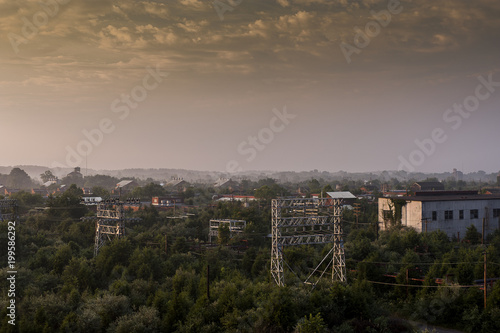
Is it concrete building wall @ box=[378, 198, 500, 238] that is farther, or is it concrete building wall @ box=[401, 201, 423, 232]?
concrete building wall @ box=[378, 198, 500, 238]

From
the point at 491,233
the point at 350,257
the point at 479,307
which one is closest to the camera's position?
the point at 479,307

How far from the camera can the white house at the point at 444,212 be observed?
168 feet

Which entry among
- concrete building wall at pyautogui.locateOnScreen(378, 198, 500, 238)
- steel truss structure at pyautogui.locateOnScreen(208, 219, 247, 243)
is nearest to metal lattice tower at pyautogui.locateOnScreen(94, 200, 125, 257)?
steel truss structure at pyautogui.locateOnScreen(208, 219, 247, 243)

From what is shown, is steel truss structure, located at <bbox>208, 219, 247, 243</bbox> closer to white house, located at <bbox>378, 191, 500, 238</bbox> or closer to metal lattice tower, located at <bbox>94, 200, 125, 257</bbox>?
metal lattice tower, located at <bbox>94, 200, 125, 257</bbox>

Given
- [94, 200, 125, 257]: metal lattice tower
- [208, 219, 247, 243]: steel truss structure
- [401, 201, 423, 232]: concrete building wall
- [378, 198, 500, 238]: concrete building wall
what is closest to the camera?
[94, 200, 125, 257]: metal lattice tower

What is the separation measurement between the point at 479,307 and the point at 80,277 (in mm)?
29358

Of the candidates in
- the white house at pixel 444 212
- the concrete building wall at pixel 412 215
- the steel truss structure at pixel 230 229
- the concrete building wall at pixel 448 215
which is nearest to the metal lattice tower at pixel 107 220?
the steel truss structure at pixel 230 229

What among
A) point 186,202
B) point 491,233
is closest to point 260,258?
point 491,233

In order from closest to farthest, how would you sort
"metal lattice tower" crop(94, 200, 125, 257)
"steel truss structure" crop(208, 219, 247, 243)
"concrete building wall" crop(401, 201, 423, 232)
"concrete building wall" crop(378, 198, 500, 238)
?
"metal lattice tower" crop(94, 200, 125, 257) < "concrete building wall" crop(401, 201, 423, 232) < "concrete building wall" crop(378, 198, 500, 238) < "steel truss structure" crop(208, 219, 247, 243)

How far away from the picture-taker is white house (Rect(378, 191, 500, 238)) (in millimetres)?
51188

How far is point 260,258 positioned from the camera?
41.0m

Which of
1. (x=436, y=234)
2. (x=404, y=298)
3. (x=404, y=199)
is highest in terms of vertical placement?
(x=404, y=199)

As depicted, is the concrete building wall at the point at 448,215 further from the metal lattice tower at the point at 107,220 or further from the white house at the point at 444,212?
the metal lattice tower at the point at 107,220

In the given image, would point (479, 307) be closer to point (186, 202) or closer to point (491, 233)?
point (491, 233)
